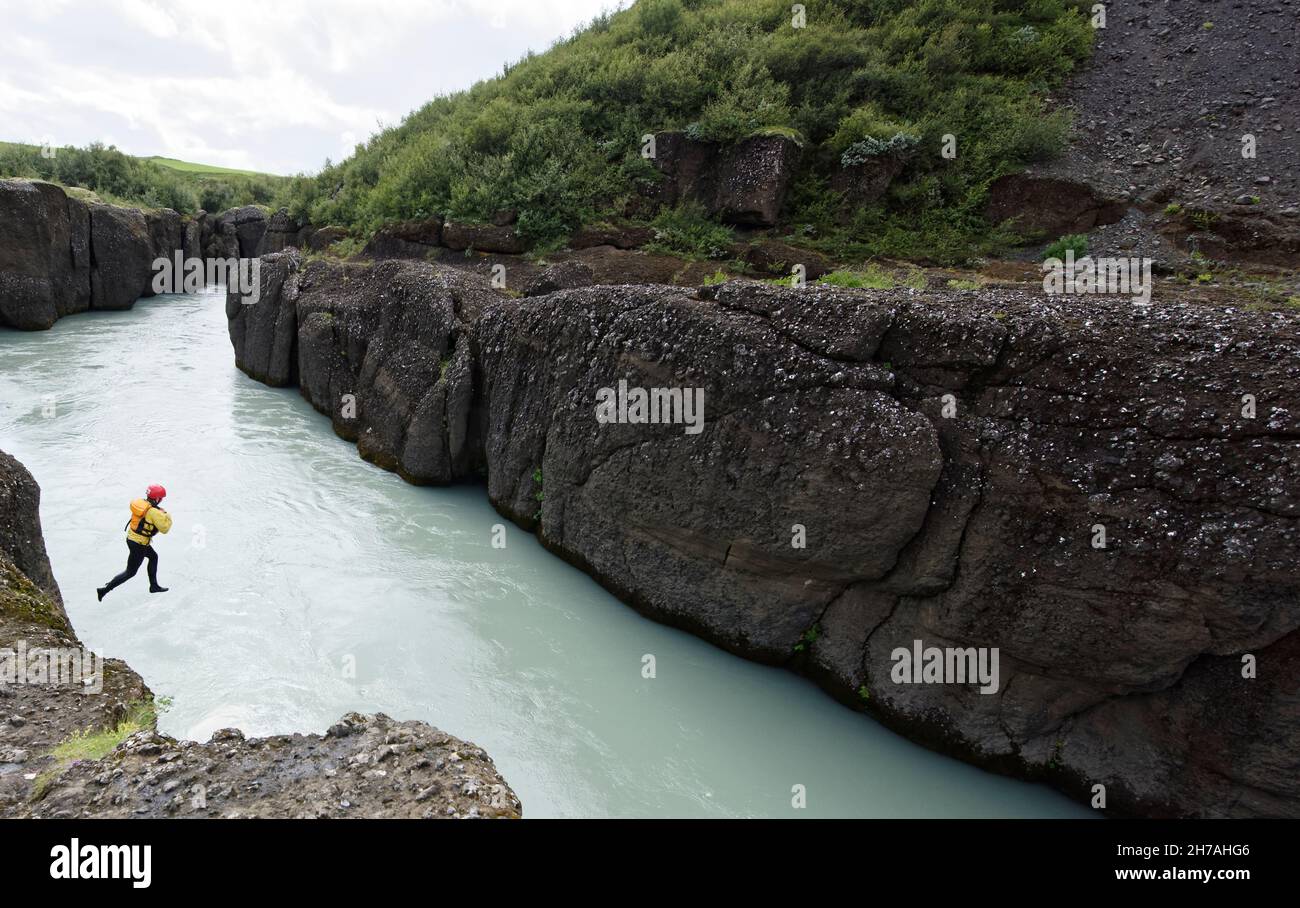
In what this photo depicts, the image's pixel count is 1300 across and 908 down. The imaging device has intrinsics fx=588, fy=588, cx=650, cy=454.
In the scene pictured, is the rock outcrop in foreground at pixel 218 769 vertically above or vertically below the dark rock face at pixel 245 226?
below

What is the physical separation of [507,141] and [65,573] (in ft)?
48.3

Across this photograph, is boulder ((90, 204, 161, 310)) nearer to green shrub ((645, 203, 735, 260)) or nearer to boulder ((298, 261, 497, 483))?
boulder ((298, 261, 497, 483))

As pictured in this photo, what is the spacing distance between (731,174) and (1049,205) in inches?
262

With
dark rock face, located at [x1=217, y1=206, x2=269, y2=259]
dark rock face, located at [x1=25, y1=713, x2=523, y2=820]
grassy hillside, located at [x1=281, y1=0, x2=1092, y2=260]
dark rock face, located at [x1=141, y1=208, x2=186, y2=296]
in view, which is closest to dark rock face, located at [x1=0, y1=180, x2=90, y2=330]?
dark rock face, located at [x1=141, y1=208, x2=186, y2=296]

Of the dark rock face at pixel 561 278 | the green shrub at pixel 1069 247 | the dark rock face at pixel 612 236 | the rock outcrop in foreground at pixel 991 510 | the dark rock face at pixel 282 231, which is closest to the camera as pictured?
the rock outcrop in foreground at pixel 991 510

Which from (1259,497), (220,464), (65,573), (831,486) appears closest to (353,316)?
(220,464)

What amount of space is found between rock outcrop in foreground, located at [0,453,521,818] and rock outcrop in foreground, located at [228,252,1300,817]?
413cm

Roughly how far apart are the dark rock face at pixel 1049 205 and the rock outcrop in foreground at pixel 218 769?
13279 millimetres

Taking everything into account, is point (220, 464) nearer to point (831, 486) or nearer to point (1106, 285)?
point (831, 486)

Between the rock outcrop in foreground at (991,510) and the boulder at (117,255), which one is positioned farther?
the boulder at (117,255)

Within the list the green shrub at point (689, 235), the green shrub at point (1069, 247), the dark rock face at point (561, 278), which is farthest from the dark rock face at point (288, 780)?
the green shrub at point (1069, 247)

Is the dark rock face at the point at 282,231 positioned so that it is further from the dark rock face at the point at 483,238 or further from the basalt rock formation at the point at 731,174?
the basalt rock formation at the point at 731,174

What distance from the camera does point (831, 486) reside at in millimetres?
6055

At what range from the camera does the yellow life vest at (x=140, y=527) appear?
7078mm
